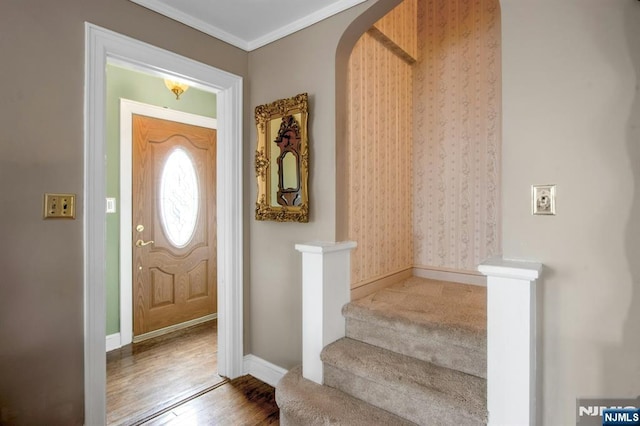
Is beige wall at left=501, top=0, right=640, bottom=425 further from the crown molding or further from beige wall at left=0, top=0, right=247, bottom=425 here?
beige wall at left=0, top=0, right=247, bottom=425

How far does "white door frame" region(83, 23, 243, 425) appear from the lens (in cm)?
172

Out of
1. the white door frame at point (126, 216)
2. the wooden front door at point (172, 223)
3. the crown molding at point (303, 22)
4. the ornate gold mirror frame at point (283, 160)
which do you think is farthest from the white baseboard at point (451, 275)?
the white door frame at point (126, 216)

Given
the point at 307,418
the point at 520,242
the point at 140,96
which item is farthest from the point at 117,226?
the point at 520,242

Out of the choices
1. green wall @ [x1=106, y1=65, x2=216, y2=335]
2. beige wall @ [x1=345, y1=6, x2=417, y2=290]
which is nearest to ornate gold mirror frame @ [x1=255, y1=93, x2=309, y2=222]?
beige wall @ [x1=345, y1=6, x2=417, y2=290]

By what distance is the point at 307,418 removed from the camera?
1.63 meters

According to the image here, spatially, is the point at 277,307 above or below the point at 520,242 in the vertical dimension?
below

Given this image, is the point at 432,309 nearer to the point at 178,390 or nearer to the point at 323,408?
the point at 323,408

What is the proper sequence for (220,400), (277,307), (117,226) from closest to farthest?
(220,400)
(277,307)
(117,226)

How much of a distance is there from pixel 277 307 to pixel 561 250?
1757 mm

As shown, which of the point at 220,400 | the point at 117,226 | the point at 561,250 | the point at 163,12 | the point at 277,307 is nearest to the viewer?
the point at 561,250

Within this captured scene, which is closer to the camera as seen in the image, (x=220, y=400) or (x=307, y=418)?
(x=307, y=418)

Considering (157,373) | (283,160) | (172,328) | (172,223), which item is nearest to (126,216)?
(172,223)

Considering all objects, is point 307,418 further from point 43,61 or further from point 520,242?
point 43,61

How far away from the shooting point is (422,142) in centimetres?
292
